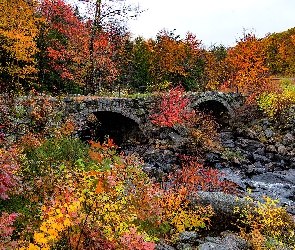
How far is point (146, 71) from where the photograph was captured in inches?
1246

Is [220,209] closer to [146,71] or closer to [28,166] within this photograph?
[28,166]

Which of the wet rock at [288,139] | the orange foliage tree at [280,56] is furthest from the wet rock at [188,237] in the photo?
the orange foliage tree at [280,56]

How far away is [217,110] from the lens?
2495 cm

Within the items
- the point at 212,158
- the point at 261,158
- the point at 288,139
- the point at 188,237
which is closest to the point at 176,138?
the point at 212,158

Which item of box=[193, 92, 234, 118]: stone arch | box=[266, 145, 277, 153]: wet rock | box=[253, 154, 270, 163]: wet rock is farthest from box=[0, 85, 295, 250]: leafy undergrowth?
box=[193, 92, 234, 118]: stone arch

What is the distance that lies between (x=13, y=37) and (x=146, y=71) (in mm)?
16787

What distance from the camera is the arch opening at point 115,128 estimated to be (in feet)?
62.8

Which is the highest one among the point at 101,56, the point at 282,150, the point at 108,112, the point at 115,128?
the point at 101,56

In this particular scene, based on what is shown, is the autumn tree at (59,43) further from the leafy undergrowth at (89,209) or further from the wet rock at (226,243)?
the wet rock at (226,243)

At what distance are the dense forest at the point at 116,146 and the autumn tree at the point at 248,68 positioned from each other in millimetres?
110

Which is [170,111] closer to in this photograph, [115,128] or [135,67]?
[115,128]

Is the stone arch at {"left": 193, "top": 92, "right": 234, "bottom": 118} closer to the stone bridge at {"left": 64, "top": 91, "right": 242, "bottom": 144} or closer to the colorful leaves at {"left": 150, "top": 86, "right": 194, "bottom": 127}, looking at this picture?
the stone bridge at {"left": 64, "top": 91, "right": 242, "bottom": 144}

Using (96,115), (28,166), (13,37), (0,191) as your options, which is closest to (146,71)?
(96,115)

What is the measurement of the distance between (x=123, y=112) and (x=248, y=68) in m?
13.6
